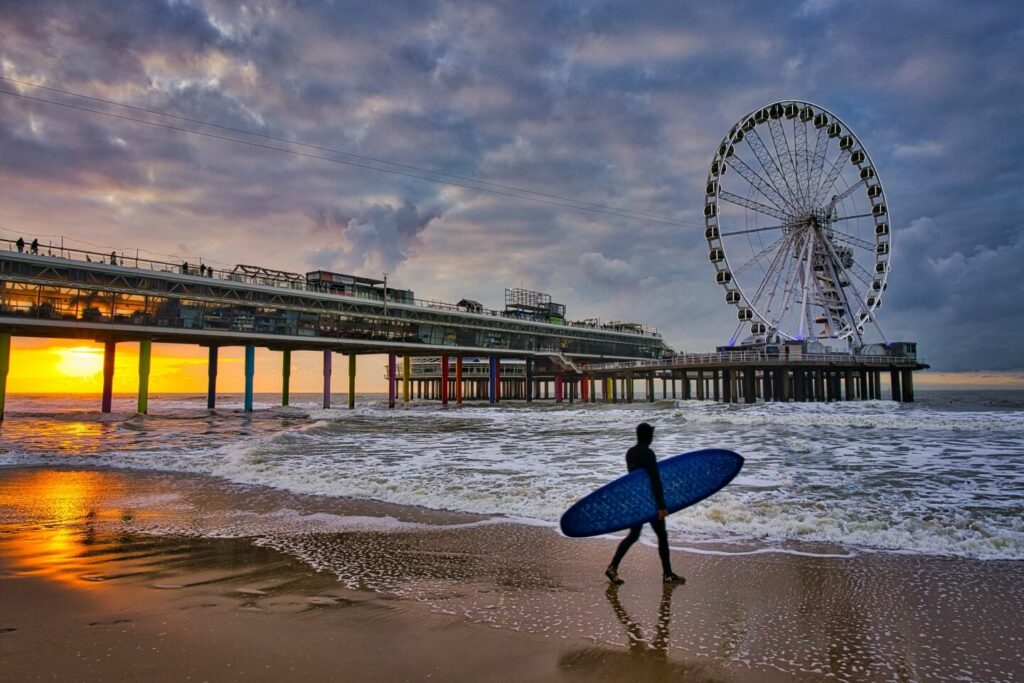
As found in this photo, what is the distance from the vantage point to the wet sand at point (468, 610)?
414cm

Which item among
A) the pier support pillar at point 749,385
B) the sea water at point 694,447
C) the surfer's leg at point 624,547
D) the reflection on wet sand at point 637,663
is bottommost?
the sea water at point 694,447

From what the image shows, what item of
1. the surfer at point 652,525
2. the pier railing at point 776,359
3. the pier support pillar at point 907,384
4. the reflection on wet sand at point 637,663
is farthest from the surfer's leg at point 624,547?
the pier support pillar at point 907,384

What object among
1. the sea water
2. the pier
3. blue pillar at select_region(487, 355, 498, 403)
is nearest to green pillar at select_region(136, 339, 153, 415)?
the pier

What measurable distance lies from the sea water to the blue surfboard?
1.01 metres

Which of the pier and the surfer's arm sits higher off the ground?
the pier

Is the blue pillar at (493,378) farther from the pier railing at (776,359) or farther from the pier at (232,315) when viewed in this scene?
the pier railing at (776,359)

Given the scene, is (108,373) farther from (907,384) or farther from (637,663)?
(907,384)

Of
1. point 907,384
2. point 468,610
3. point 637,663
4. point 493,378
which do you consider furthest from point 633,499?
point 907,384

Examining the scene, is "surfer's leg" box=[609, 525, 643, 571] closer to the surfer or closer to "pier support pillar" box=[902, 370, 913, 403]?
the surfer

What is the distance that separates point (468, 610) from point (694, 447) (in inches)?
636

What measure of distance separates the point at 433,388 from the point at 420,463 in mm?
93042

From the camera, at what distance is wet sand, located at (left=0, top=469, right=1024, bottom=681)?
414cm

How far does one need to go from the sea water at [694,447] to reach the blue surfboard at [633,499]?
1008 millimetres

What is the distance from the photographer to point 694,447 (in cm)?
2014
